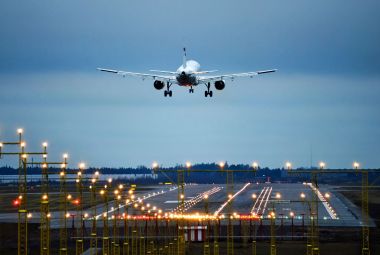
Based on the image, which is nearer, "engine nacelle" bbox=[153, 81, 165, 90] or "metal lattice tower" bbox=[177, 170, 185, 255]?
"metal lattice tower" bbox=[177, 170, 185, 255]

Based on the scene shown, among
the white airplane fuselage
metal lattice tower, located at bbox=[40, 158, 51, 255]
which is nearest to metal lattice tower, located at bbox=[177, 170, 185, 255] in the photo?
metal lattice tower, located at bbox=[40, 158, 51, 255]

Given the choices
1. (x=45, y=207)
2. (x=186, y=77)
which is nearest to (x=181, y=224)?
(x=45, y=207)

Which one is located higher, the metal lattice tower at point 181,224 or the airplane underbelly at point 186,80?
the airplane underbelly at point 186,80

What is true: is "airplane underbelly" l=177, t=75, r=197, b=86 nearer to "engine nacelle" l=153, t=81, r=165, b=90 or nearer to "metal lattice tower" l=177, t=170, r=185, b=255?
"engine nacelle" l=153, t=81, r=165, b=90

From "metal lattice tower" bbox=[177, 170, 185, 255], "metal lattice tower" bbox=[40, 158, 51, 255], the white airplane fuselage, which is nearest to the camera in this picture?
"metal lattice tower" bbox=[40, 158, 51, 255]

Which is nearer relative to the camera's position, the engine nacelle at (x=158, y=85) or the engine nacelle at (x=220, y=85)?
the engine nacelle at (x=220, y=85)

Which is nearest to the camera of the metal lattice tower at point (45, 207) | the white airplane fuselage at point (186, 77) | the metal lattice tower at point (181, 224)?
the metal lattice tower at point (45, 207)

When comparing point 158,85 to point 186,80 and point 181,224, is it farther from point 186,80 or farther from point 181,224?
point 181,224

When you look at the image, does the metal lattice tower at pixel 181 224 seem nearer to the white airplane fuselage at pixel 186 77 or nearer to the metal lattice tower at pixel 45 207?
the metal lattice tower at pixel 45 207

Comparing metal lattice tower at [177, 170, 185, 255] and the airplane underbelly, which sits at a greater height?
the airplane underbelly

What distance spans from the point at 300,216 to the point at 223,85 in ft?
72.2

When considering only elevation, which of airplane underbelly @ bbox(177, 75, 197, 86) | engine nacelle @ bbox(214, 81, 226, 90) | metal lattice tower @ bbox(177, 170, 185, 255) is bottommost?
metal lattice tower @ bbox(177, 170, 185, 255)

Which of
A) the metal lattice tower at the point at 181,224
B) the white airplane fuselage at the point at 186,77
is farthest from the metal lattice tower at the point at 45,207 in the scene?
the white airplane fuselage at the point at 186,77

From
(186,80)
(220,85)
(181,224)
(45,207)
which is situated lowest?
(181,224)
